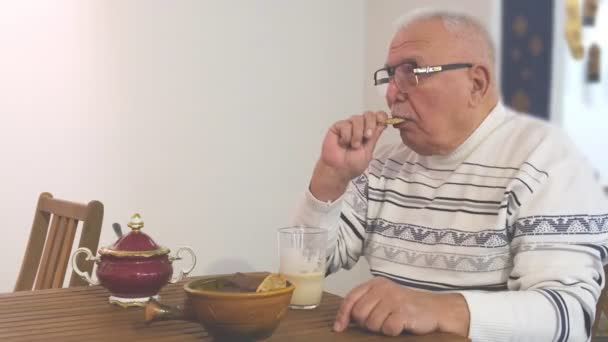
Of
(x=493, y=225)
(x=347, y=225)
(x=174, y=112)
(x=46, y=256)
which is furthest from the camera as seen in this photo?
(x=174, y=112)

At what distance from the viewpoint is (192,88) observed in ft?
8.20

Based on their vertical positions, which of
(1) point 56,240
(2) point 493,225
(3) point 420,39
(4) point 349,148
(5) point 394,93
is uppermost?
(3) point 420,39

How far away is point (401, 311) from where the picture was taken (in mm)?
980

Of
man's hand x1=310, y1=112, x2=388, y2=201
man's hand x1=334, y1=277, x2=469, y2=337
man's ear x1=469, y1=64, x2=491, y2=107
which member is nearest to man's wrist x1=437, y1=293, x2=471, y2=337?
man's hand x1=334, y1=277, x2=469, y2=337

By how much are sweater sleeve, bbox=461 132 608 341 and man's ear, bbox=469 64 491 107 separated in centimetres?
20

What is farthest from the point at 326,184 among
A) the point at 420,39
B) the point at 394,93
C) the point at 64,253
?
the point at 64,253

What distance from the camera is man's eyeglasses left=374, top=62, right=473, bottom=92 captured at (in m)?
1.39

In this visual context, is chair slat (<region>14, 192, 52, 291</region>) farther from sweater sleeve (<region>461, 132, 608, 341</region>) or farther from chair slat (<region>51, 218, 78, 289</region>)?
sweater sleeve (<region>461, 132, 608, 341</region>)

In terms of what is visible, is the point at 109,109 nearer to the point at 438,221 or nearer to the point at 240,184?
the point at 240,184

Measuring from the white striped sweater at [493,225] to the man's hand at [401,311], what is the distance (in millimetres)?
28

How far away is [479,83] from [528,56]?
0.77m

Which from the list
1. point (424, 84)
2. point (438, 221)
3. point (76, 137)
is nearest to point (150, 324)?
point (438, 221)

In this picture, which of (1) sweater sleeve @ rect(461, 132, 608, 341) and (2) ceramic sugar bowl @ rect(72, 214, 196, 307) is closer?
(1) sweater sleeve @ rect(461, 132, 608, 341)

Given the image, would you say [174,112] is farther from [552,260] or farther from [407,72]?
[552,260]
